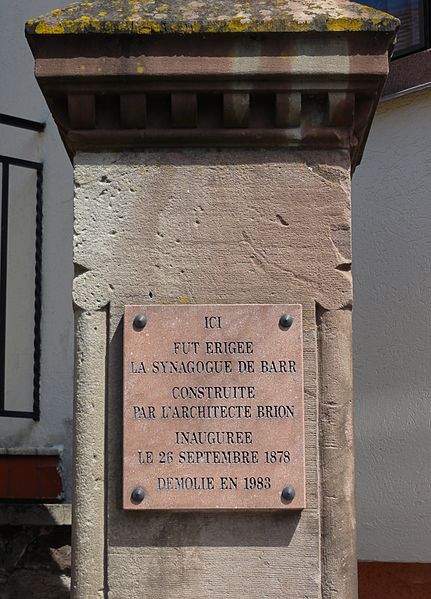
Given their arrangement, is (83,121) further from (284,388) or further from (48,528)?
(48,528)

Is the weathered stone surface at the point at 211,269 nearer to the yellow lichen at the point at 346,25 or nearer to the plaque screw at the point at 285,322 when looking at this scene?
the plaque screw at the point at 285,322

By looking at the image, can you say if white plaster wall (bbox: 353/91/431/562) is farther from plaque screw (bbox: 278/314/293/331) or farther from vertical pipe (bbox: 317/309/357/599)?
plaque screw (bbox: 278/314/293/331)

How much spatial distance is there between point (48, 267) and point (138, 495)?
2.81 meters

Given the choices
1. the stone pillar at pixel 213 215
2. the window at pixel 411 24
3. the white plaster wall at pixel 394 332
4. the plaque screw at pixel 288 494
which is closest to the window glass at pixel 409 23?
the window at pixel 411 24

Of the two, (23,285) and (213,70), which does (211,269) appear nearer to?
(213,70)

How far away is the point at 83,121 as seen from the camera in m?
3.43

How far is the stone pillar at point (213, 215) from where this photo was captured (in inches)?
130

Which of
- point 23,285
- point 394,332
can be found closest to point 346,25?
point 394,332

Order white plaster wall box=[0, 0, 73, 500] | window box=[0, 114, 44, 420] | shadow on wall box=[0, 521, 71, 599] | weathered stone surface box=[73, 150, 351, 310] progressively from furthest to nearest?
1. window box=[0, 114, 44, 420]
2. white plaster wall box=[0, 0, 73, 500]
3. shadow on wall box=[0, 521, 71, 599]
4. weathered stone surface box=[73, 150, 351, 310]

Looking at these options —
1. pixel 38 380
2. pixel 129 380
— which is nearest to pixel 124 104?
pixel 129 380

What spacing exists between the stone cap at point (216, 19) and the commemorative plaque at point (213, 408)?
766 mm

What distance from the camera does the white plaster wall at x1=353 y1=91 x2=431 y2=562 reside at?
5.04 meters

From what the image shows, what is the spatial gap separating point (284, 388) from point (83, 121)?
0.94 m

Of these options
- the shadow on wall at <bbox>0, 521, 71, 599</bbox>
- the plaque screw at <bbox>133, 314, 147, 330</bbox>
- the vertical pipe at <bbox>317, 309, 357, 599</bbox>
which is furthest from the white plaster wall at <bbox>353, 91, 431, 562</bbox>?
the plaque screw at <bbox>133, 314, 147, 330</bbox>
